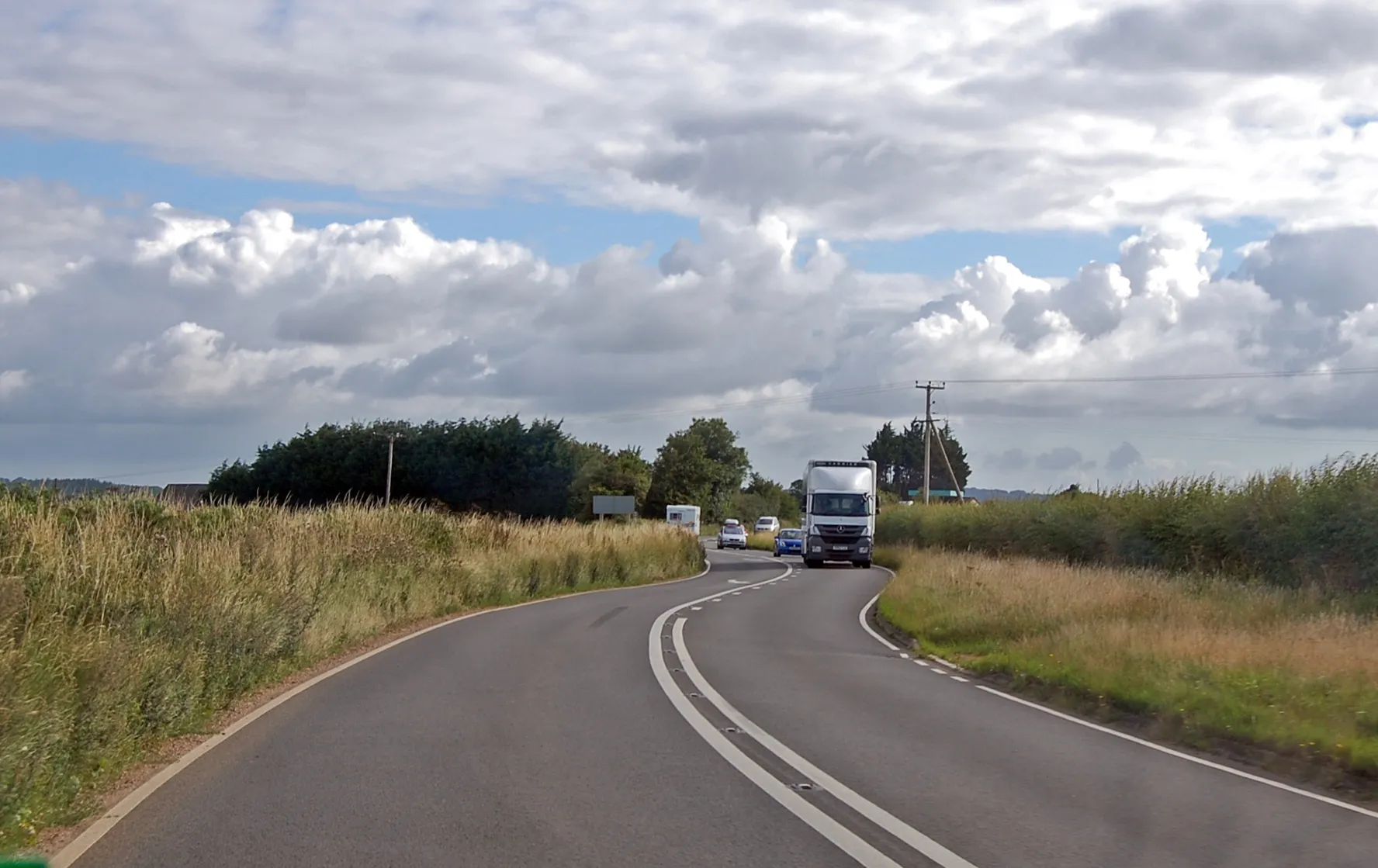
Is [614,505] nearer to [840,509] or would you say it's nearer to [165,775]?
[840,509]

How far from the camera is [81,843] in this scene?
7734mm

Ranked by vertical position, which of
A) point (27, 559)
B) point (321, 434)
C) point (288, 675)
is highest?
point (321, 434)

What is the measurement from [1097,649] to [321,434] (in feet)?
252

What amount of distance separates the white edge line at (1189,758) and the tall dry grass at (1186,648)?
0.58 metres

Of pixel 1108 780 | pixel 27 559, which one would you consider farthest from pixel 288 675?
pixel 1108 780

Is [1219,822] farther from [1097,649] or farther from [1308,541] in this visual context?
[1308,541]

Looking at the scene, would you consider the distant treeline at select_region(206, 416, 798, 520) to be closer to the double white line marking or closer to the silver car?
the silver car

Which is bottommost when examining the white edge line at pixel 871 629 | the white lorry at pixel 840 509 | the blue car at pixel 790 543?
the white edge line at pixel 871 629

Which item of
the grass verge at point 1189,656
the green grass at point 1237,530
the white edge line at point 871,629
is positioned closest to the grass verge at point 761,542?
the green grass at point 1237,530

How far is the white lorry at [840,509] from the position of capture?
2162 inches

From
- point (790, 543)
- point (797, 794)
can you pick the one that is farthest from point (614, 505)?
point (797, 794)

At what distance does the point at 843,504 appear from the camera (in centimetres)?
5506

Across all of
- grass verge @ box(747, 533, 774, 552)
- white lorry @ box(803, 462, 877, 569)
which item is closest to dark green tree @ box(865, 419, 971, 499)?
grass verge @ box(747, 533, 774, 552)

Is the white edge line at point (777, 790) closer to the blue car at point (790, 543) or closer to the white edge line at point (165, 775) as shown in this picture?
the white edge line at point (165, 775)
